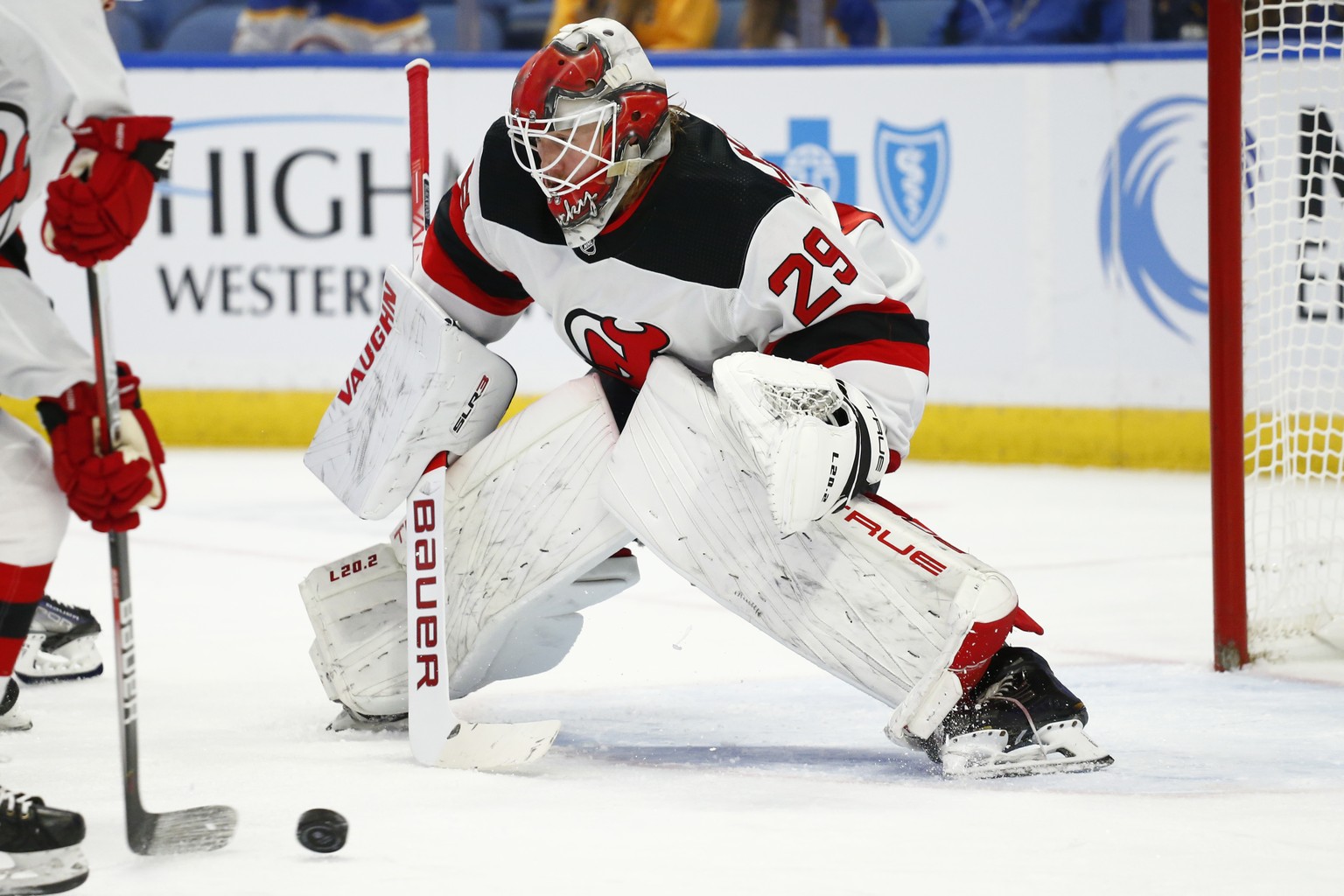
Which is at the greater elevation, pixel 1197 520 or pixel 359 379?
pixel 359 379

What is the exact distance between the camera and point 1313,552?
3.24 m

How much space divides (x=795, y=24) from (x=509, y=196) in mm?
3488

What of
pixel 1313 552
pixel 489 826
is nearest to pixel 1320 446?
pixel 1313 552

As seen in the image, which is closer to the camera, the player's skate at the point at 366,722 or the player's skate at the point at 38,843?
the player's skate at the point at 38,843

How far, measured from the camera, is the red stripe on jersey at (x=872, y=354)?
229 cm

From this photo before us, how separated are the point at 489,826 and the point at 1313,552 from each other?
1891 mm

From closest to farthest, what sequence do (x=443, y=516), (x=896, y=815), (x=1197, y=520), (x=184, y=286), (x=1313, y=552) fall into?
(x=896, y=815)
(x=443, y=516)
(x=1313, y=552)
(x=1197, y=520)
(x=184, y=286)

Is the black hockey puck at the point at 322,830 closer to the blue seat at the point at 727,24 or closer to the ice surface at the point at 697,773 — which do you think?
the ice surface at the point at 697,773

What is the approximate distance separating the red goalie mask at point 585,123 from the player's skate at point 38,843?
99cm

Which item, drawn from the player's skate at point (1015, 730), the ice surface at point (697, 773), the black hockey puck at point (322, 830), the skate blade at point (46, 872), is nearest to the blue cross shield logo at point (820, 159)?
the ice surface at point (697, 773)

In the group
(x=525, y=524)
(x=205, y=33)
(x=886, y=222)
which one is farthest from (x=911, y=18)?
(x=525, y=524)

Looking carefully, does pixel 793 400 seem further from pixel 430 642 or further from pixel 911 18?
pixel 911 18

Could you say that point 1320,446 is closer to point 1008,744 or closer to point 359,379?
point 1008,744

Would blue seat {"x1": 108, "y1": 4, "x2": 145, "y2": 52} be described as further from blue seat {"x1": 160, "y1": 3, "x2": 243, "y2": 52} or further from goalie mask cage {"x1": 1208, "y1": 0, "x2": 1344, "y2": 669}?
goalie mask cage {"x1": 1208, "y1": 0, "x2": 1344, "y2": 669}
